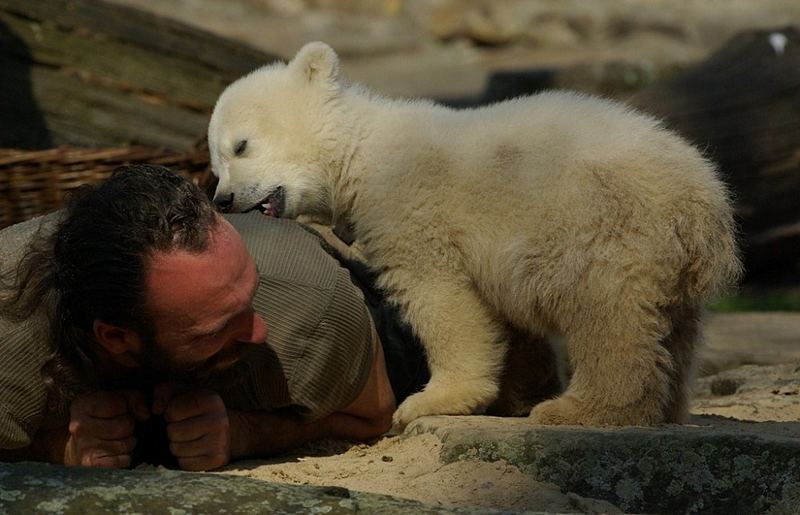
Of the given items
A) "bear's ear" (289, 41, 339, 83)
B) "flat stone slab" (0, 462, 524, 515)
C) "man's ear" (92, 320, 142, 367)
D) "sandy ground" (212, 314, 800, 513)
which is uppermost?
"bear's ear" (289, 41, 339, 83)

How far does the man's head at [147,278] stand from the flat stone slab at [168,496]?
50 cm

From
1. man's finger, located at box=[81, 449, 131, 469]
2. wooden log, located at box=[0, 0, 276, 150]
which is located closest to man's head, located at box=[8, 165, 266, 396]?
man's finger, located at box=[81, 449, 131, 469]

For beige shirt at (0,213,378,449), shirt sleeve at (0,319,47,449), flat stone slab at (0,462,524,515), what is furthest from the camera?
beige shirt at (0,213,378,449)

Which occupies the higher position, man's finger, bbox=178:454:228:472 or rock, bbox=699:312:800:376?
man's finger, bbox=178:454:228:472

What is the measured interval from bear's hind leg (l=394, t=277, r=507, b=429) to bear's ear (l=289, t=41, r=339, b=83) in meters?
1.10

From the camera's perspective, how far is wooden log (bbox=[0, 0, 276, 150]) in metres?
7.69

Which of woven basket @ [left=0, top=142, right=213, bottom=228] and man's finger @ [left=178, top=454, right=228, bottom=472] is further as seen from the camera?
woven basket @ [left=0, top=142, right=213, bottom=228]

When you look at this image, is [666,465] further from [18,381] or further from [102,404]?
[18,381]

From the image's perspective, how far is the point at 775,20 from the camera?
14438 mm

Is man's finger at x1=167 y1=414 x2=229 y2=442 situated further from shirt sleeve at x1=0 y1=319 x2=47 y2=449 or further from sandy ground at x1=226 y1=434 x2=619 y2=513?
shirt sleeve at x1=0 y1=319 x2=47 y2=449

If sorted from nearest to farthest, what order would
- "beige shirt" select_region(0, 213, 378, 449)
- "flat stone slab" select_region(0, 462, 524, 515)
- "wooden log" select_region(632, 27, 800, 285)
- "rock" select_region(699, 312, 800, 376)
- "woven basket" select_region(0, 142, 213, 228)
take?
"flat stone slab" select_region(0, 462, 524, 515) → "beige shirt" select_region(0, 213, 378, 449) → "woven basket" select_region(0, 142, 213, 228) → "rock" select_region(699, 312, 800, 376) → "wooden log" select_region(632, 27, 800, 285)

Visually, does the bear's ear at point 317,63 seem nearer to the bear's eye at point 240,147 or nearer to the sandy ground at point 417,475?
the bear's eye at point 240,147

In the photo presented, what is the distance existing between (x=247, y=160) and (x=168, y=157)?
1098 mm

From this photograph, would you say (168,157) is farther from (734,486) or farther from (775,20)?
(775,20)
